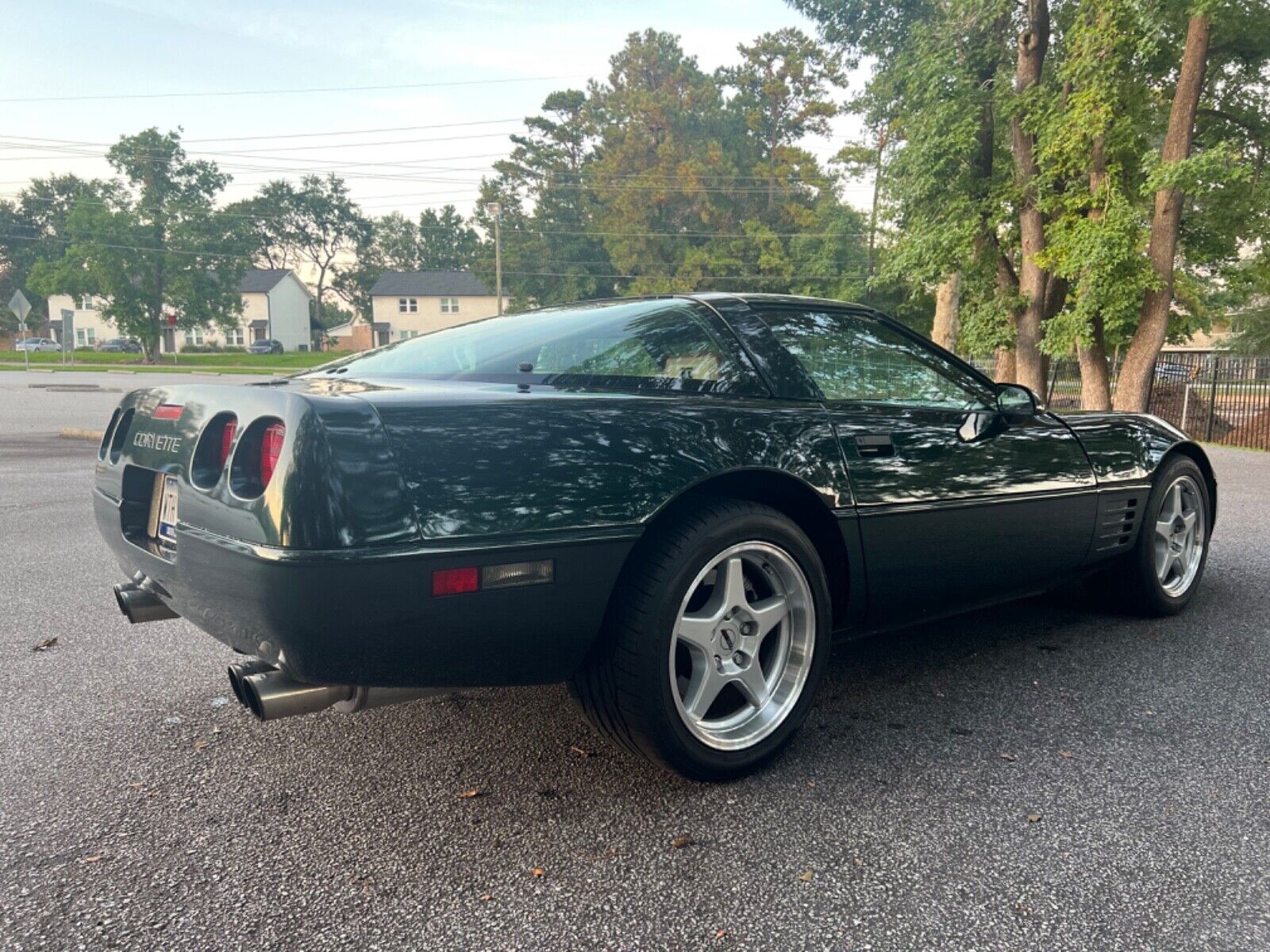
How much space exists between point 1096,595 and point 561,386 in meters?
2.91

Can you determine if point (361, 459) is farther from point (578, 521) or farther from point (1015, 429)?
point (1015, 429)

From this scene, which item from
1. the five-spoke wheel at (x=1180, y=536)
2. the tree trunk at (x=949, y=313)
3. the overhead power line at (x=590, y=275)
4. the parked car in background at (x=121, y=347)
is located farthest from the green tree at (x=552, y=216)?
the five-spoke wheel at (x=1180, y=536)

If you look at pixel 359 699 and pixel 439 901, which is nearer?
pixel 439 901

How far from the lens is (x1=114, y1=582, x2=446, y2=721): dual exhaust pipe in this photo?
188 cm

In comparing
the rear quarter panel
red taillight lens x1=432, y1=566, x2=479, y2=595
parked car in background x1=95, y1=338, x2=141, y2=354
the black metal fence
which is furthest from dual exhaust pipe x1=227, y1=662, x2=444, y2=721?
parked car in background x1=95, y1=338, x2=141, y2=354

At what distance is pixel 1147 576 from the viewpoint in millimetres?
3689

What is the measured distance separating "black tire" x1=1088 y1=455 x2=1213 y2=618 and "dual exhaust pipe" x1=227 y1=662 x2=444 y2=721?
123 inches

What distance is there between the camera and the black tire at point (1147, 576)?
145 inches

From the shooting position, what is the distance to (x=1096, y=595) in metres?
3.89

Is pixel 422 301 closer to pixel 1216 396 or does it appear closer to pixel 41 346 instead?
pixel 41 346

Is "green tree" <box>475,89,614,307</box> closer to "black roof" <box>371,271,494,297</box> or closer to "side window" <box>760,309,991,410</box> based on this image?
"black roof" <box>371,271,494,297</box>

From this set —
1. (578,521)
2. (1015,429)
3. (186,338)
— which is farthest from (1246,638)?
(186,338)

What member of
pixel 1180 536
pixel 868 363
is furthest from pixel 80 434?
pixel 1180 536

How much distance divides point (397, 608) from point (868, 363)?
6.19 feet
